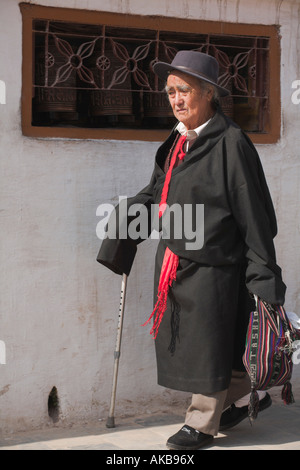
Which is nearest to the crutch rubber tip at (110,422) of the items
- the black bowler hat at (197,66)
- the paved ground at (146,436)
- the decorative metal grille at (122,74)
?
the paved ground at (146,436)

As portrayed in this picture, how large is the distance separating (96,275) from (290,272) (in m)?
1.28

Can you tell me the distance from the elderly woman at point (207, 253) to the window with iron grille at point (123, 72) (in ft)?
2.07

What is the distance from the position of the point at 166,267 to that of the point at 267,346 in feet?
2.13

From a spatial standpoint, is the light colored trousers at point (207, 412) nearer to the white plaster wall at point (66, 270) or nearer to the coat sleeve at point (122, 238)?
the white plaster wall at point (66, 270)

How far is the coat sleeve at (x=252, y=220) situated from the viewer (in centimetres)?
404

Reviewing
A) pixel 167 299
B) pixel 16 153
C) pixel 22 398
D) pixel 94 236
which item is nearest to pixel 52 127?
pixel 16 153

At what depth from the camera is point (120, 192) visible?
4.80 m

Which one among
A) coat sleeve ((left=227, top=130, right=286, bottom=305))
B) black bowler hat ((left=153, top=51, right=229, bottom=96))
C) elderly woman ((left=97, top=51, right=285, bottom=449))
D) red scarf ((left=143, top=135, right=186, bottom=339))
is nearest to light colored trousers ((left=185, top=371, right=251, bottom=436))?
elderly woman ((left=97, top=51, right=285, bottom=449))

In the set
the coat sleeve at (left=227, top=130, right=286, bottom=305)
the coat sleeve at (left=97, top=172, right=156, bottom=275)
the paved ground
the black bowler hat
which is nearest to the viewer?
the coat sleeve at (left=227, top=130, right=286, bottom=305)

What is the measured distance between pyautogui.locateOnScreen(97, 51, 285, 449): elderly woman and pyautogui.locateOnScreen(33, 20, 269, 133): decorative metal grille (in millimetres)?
635

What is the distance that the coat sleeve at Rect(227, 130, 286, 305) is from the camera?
4.04 metres

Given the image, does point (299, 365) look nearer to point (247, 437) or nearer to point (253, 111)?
point (247, 437)

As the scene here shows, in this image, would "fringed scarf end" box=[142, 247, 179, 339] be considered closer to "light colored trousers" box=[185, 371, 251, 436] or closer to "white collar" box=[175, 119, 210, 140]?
"light colored trousers" box=[185, 371, 251, 436]

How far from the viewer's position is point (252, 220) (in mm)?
4047
